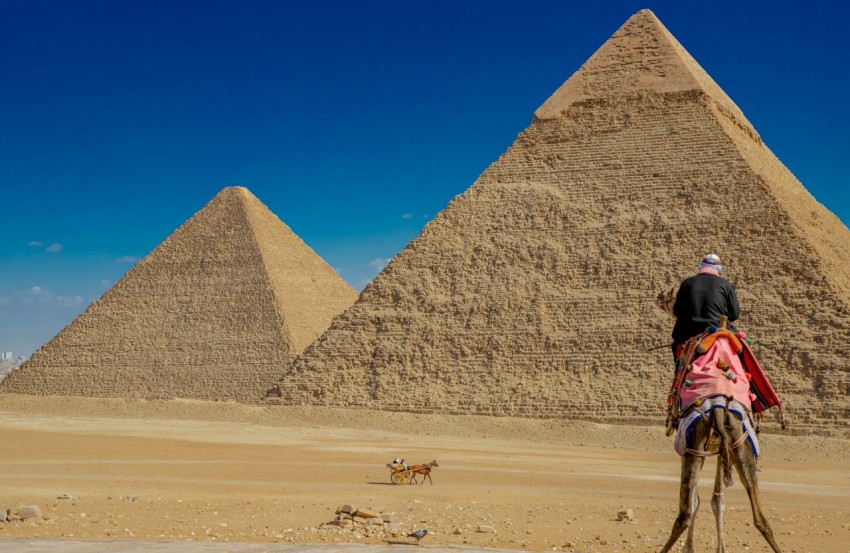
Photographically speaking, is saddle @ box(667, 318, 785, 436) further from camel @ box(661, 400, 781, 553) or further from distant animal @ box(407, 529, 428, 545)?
distant animal @ box(407, 529, 428, 545)

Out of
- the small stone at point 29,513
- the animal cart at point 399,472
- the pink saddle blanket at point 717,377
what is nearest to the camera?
the pink saddle blanket at point 717,377

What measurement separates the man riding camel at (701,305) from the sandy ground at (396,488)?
64.6 inches

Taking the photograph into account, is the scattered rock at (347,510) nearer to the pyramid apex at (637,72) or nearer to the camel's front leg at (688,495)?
the camel's front leg at (688,495)

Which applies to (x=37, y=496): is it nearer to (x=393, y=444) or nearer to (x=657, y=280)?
(x=393, y=444)

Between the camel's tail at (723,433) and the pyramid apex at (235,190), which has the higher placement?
the pyramid apex at (235,190)

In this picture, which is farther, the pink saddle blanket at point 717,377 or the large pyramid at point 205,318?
the large pyramid at point 205,318

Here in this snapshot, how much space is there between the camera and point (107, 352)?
5428 centimetres

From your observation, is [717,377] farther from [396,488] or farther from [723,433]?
[396,488]

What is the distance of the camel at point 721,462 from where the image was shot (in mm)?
6172

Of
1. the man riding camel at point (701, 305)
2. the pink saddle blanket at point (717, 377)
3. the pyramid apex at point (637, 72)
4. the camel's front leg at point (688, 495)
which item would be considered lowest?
the camel's front leg at point (688, 495)

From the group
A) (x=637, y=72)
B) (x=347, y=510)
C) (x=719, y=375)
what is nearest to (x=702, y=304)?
(x=719, y=375)

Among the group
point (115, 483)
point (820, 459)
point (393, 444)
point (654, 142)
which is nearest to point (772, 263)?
point (654, 142)

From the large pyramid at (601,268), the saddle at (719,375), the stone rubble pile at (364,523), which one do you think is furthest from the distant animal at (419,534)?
the large pyramid at (601,268)

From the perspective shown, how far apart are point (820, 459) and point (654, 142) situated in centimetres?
1422
